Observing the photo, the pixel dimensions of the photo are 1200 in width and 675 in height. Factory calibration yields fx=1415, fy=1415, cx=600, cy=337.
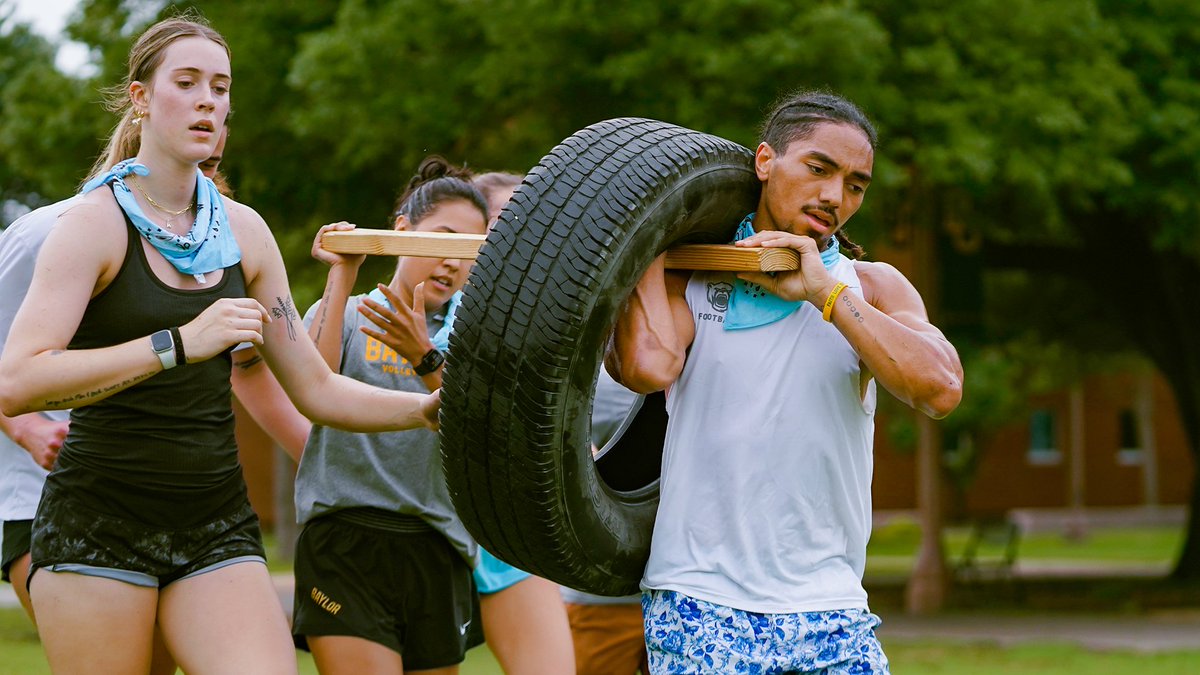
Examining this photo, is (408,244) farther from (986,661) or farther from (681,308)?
(986,661)

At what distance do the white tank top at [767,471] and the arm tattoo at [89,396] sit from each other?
1274 mm

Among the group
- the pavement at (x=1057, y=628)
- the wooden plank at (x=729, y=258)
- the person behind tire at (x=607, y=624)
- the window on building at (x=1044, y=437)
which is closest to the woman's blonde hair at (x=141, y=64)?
the wooden plank at (x=729, y=258)

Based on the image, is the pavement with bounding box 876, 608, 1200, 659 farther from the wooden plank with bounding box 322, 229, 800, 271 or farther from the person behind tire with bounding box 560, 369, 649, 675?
the wooden plank with bounding box 322, 229, 800, 271

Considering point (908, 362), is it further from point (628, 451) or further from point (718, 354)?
point (628, 451)

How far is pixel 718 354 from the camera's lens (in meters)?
3.40

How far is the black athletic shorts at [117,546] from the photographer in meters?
3.40

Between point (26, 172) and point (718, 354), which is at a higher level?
point (26, 172)

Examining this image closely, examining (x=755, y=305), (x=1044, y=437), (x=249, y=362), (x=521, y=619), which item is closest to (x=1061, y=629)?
(x=521, y=619)

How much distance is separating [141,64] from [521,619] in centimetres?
225

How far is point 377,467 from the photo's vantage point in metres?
4.49

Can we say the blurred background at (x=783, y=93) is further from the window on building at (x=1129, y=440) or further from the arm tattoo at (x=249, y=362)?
the window on building at (x=1129, y=440)

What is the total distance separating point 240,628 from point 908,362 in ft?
5.66

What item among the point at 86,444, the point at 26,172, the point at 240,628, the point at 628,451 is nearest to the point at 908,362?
the point at 628,451

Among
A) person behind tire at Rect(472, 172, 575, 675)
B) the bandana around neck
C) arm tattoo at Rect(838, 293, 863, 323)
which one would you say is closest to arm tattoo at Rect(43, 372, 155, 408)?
the bandana around neck
